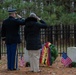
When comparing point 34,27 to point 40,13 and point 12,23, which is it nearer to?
point 12,23

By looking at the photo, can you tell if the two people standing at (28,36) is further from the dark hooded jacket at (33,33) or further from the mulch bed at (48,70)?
the mulch bed at (48,70)

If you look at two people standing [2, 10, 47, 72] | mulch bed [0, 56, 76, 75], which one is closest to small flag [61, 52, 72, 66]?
mulch bed [0, 56, 76, 75]

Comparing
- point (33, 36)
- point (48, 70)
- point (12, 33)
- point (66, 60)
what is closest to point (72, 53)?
point (66, 60)

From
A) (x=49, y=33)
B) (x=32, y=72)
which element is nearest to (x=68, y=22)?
(x=49, y=33)

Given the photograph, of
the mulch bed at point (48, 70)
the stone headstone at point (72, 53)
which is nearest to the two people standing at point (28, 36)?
the mulch bed at point (48, 70)

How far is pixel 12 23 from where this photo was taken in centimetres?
1118

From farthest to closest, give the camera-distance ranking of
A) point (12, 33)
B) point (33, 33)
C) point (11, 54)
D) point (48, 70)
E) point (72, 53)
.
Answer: point (72, 53)
point (48, 70)
point (11, 54)
point (12, 33)
point (33, 33)

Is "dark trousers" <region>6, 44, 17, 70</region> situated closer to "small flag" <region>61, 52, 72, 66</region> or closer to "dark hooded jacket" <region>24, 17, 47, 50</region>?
"dark hooded jacket" <region>24, 17, 47, 50</region>

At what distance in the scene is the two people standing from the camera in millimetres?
10805

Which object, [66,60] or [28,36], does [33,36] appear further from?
[66,60]

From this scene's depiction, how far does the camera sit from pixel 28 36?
429 inches

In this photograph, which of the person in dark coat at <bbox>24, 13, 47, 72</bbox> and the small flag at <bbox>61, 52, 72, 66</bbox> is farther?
the small flag at <bbox>61, 52, 72, 66</bbox>

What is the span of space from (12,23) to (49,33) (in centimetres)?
499

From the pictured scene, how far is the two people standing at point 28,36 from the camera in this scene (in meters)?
10.8
